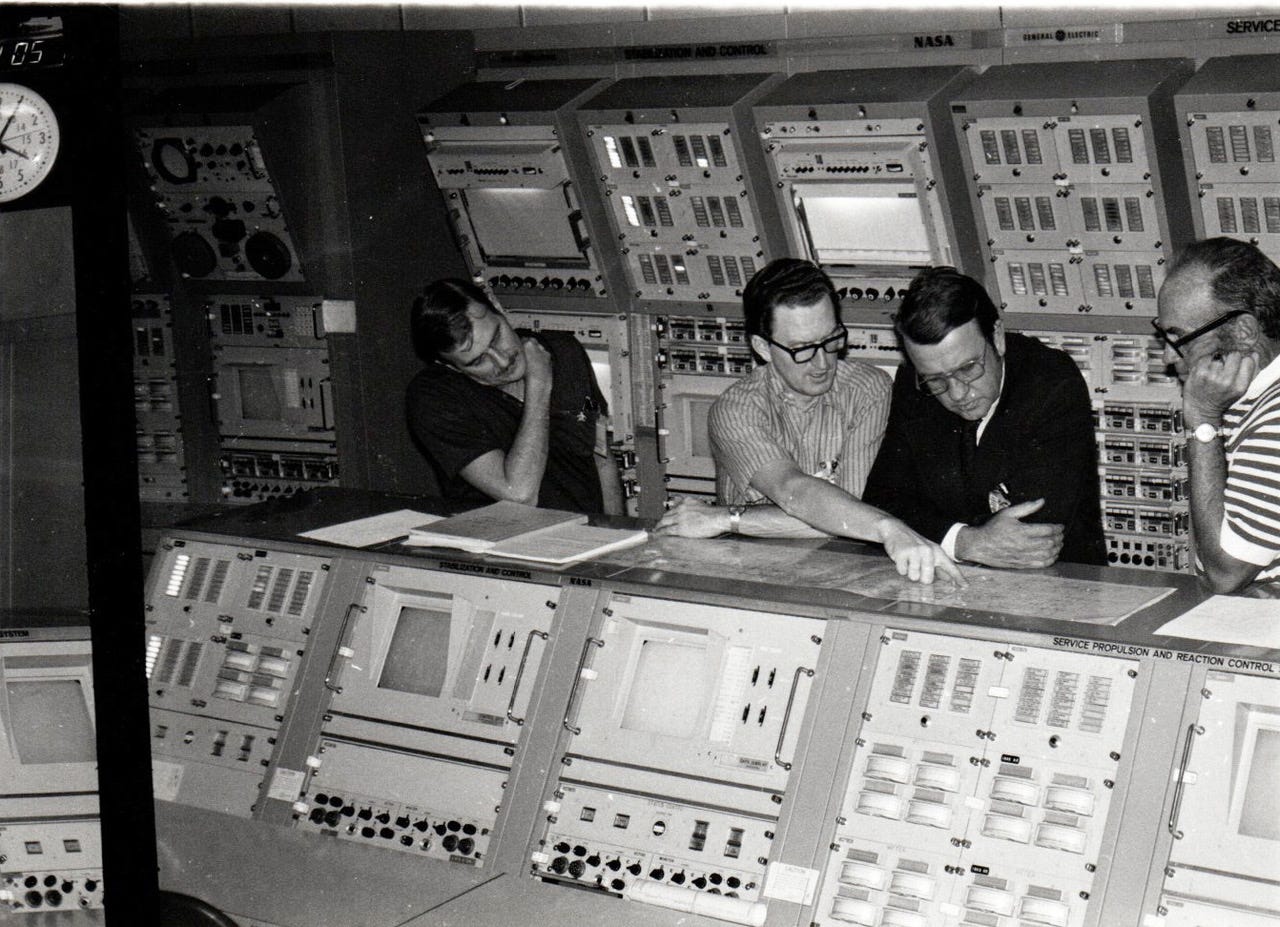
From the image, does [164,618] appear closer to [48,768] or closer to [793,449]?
[48,768]

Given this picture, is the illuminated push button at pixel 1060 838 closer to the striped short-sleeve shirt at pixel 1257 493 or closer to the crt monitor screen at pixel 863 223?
the striped short-sleeve shirt at pixel 1257 493

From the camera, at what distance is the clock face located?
1.93m

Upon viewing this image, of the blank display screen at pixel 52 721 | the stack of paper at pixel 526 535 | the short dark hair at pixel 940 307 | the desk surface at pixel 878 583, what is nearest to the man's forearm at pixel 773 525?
the desk surface at pixel 878 583

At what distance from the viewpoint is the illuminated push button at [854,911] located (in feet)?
6.92

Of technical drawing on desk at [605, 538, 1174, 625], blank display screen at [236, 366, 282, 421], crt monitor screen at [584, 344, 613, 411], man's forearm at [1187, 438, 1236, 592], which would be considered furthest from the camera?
blank display screen at [236, 366, 282, 421]

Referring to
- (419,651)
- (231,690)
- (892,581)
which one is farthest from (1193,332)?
(231,690)

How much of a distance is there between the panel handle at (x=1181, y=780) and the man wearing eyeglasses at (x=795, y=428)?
2.67 ft

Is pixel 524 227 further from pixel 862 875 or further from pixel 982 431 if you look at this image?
pixel 862 875

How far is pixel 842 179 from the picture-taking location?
4.47m

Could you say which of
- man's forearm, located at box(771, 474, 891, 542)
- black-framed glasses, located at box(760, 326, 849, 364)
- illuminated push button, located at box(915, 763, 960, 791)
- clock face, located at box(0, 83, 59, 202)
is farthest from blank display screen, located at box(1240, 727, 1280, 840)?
clock face, located at box(0, 83, 59, 202)

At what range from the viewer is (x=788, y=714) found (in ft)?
7.60

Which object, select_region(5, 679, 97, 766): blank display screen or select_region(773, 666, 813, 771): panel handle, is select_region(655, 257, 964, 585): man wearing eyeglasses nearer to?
select_region(773, 666, 813, 771): panel handle

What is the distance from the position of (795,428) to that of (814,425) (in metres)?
0.04

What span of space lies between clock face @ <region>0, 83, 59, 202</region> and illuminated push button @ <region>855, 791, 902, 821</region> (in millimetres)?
1497
